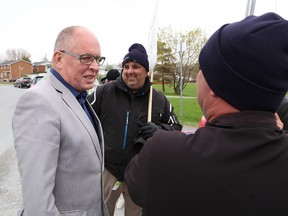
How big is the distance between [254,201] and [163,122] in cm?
210

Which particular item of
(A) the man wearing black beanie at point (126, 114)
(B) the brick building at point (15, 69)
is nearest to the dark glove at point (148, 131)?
(A) the man wearing black beanie at point (126, 114)

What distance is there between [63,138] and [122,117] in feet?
4.06

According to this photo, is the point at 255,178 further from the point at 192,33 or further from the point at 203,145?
the point at 192,33

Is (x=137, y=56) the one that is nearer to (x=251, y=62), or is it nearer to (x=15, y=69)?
(x=251, y=62)

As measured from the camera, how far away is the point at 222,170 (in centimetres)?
98

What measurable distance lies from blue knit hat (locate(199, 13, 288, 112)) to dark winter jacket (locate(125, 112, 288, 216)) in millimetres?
66

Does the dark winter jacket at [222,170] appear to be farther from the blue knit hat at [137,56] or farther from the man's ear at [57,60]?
the blue knit hat at [137,56]

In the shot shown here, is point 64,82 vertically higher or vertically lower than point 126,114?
higher

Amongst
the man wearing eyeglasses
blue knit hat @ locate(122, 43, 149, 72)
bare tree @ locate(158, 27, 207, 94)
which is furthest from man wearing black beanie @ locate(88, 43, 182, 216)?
bare tree @ locate(158, 27, 207, 94)

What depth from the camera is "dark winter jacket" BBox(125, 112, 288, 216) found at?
969 millimetres

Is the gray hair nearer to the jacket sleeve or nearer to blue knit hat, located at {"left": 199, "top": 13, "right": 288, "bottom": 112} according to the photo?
the jacket sleeve

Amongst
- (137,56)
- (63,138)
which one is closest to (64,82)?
(63,138)

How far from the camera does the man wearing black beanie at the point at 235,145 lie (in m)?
0.96

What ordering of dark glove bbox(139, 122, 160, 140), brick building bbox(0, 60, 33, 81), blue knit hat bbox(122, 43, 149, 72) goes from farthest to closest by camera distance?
brick building bbox(0, 60, 33, 81) < blue knit hat bbox(122, 43, 149, 72) < dark glove bbox(139, 122, 160, 140)
